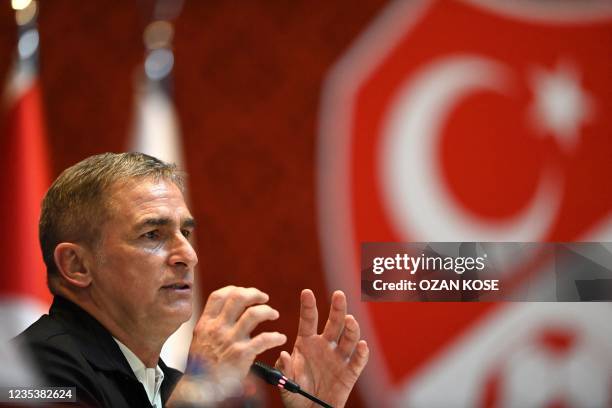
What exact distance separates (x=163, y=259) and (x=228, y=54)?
5.48 feet

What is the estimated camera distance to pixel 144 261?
1.68 m

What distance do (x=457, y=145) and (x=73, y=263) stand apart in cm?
174

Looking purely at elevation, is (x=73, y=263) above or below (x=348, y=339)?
above

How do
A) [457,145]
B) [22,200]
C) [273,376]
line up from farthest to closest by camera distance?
[22,200] < [457,145] < [273,376]

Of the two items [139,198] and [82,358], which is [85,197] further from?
[82,358]

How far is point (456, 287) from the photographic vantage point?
298cm

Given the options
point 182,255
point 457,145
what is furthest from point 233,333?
point 457,145

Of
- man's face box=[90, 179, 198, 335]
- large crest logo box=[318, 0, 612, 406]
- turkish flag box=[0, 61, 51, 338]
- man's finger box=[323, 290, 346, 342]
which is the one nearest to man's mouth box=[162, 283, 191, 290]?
man's face box=[90, 179, 198, 335]

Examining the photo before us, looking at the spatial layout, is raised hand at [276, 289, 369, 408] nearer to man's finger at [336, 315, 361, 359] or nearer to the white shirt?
man's finger at [336, 315, 361, 359]

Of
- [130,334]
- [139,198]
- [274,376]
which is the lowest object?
[274,376]

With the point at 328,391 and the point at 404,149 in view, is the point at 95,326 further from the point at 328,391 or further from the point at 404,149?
the point at 404,149

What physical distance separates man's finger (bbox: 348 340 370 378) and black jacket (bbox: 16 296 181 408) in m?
0.48

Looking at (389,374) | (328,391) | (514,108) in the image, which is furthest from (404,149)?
(328,391)

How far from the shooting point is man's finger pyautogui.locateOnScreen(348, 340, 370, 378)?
1.79 metres
